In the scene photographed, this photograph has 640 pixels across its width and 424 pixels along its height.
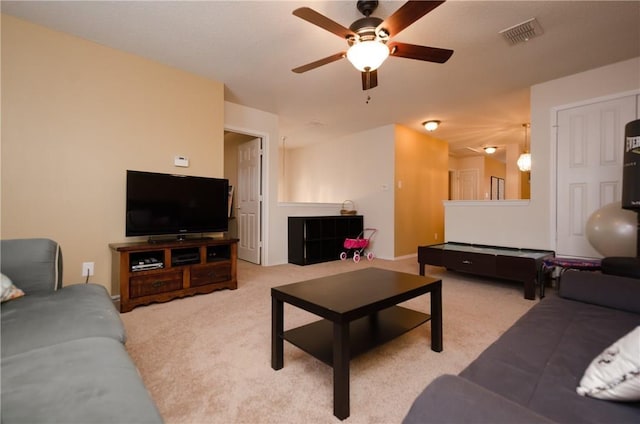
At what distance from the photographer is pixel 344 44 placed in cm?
276

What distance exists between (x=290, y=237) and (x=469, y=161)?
6173 millimetres

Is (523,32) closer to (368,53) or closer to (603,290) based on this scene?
(368,53)

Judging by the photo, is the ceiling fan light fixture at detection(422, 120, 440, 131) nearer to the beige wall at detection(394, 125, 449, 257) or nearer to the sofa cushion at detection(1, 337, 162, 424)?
the beige wall at detection(394, 125, 449, 257)

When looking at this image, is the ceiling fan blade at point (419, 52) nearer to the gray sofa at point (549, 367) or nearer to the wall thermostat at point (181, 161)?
the gray sofa at point (549, 367)

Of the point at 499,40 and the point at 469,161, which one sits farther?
the point at 469,161

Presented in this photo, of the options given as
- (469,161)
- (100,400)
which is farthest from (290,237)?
(469,161)

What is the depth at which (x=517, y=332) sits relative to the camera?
1280mm

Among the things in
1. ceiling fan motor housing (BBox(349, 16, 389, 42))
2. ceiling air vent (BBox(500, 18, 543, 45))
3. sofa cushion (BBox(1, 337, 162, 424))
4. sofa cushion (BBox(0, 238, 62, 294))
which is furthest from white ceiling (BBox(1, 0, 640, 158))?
sofa cushion (BBox(1, 337, 162, 424))

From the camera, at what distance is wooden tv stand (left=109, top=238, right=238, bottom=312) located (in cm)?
263

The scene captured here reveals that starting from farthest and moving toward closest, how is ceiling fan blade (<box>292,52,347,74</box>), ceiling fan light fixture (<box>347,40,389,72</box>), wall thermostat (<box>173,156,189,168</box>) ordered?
wall thermostat (<box>173,156,189,168</box>) → ceiling fan blade (<box>292,52,347,74</box>) → ceiling fan light fixture (<box>347,40,389,72</box>)

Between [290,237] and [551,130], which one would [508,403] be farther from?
[290,237]

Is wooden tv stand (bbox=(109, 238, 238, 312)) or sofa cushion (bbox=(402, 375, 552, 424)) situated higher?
sofa cushion (bbox=(402, 375, 552, 424))

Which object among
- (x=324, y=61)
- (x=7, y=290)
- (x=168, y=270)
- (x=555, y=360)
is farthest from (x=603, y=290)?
(x=168, y=270)

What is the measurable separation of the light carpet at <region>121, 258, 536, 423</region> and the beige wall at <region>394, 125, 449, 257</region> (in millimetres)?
2646
